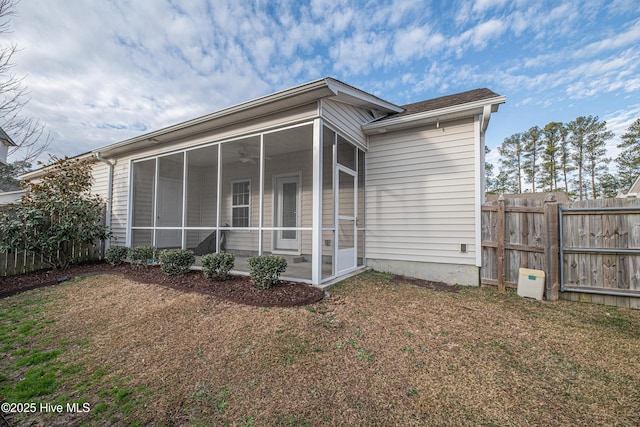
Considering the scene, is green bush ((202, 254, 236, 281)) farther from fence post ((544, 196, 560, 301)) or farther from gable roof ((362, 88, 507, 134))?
fence post ((544, 196, 560, 301))

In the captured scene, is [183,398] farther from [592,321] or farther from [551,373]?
[592,321]

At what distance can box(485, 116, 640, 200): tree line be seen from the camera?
57.3 ft

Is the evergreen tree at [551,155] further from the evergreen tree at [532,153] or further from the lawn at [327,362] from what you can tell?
the lawn at [327,362]

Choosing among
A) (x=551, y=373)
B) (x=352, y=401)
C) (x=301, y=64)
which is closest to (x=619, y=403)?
(x=551, y=373)

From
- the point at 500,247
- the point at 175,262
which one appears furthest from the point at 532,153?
the point at 175,262

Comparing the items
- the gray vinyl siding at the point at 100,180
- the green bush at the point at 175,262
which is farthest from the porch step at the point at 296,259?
the gray vinyl siding at the point at 100,180

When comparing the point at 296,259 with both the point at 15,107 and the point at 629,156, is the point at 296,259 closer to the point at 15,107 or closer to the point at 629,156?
the point at 15,107

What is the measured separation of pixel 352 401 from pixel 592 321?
364 cm

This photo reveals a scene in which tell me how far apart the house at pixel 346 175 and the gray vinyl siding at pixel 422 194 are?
0.02m

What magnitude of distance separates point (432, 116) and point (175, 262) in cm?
599

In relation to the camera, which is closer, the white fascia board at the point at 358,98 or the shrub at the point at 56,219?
the white fascia board at the point at 358,98

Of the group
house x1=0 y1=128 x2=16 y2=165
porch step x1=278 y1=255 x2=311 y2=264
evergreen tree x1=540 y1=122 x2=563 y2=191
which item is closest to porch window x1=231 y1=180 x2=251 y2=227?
porch step x1=278 y1=255 x2=311 y2=264

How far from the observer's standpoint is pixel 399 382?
2.22 meters

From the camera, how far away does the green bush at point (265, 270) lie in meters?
4.29
